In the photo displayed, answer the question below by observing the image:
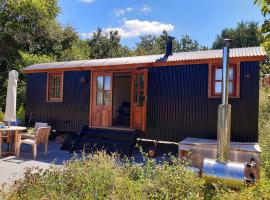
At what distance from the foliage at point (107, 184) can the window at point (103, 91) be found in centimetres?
551

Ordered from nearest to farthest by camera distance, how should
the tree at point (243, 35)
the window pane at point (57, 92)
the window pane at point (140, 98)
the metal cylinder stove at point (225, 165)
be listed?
the metal cylinder stove at point (225, 165)
the window pane at point (140, 98)
the window pane at point (57, 92)
the tree at point (243, 35)

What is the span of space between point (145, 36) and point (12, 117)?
2813 centimetres

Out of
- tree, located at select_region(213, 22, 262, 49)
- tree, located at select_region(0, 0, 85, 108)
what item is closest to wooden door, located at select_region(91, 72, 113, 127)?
tree, located at select_region(0, 0, 85, 108)

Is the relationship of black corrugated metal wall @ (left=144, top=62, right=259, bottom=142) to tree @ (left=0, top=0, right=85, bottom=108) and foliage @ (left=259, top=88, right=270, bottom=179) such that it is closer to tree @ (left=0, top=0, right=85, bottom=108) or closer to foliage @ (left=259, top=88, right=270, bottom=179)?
foliage @ (left=259, top=88, right=270, bottom=179)

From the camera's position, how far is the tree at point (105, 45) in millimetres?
26906

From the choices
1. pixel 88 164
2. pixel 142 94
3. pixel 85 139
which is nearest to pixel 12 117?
pixel 85 139

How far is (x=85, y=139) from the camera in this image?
9.04 metres

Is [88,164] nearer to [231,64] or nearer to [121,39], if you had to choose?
[231,64]

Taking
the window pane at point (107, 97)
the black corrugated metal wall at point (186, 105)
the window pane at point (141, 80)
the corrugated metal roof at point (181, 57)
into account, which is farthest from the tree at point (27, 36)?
the window pane at point (141, 80)

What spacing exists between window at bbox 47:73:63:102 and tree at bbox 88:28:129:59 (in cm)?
1575

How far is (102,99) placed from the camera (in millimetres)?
9586

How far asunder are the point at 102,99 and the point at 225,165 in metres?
5.80

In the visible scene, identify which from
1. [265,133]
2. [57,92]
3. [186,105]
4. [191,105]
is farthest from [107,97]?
[265,133]

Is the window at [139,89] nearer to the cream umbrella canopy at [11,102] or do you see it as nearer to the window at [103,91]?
the window at [103,91]
